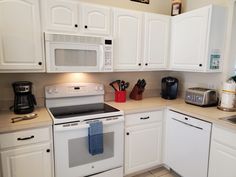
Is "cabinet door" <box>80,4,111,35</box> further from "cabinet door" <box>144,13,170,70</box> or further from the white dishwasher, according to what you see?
the white dishwasher

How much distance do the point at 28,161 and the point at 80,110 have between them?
0.71 meters

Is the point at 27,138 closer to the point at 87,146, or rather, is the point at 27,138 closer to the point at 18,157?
the point at 18,157

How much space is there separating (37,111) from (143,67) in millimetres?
1412

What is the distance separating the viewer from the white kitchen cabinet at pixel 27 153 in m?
1.54

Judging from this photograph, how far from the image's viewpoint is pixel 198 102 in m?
2.22

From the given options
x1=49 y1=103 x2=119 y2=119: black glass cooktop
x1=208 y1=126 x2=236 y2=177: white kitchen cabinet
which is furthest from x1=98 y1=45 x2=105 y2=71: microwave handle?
x1=208 y1=126 x2=236 y2=177: white kitchen cabinet

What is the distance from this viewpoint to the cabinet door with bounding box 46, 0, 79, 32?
181 centimetres

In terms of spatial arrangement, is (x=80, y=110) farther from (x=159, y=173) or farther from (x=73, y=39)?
(x=159, y=173)

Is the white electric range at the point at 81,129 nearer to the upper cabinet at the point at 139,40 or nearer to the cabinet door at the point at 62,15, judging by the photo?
the upper cabinet at the point at 139,40

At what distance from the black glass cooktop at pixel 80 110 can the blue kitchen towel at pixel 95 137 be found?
0.17 meters

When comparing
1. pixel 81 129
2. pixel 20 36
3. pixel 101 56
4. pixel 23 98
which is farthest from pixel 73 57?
pixel 81 129

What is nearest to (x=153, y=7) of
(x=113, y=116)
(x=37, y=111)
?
(x=113, y=116)

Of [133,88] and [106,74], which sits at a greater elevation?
[106,74]

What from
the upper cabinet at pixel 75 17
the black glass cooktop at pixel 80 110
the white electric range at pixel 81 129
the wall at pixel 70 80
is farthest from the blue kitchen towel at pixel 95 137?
the upper cabinet at pixel 75 17
